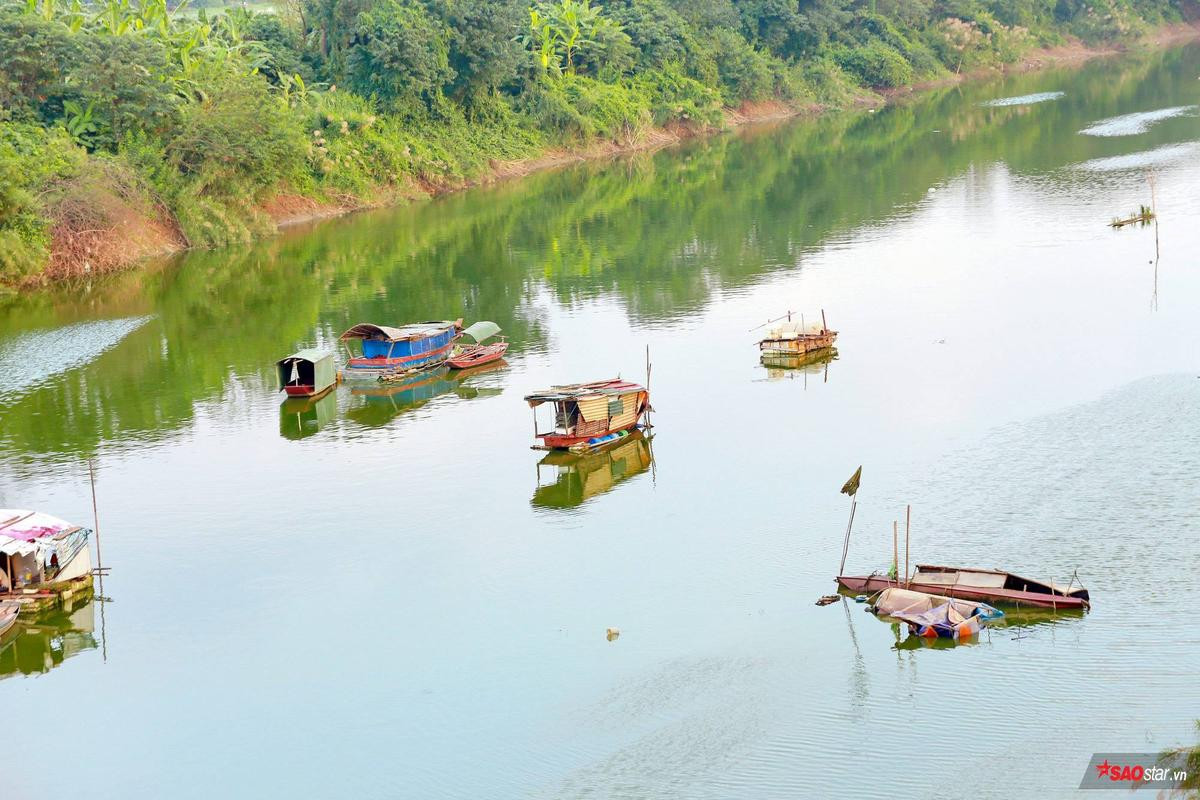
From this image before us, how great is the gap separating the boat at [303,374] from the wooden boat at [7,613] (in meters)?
12.8

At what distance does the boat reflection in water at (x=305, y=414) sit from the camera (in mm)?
31891

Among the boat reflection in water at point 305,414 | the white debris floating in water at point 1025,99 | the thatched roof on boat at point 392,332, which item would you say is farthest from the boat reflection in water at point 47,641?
the white debris floating in water at point 1025,99

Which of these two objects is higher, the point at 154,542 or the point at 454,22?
the point at 454,22

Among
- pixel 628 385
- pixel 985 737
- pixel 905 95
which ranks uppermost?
pixel 905 95

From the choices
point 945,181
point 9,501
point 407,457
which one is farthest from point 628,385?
point 945,181

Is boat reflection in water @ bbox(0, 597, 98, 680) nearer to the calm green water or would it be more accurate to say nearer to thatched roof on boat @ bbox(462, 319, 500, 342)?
the calm green water

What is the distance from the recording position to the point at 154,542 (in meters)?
25.2

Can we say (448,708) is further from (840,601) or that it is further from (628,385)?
(628,385)

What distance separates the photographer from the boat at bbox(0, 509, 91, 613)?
22.1 m

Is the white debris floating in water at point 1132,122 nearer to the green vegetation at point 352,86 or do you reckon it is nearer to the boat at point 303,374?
the green vegetation at point 352,86

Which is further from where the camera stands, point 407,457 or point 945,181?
point 945,181

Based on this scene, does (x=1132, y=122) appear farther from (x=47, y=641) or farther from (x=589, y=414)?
(x=47, y=641)

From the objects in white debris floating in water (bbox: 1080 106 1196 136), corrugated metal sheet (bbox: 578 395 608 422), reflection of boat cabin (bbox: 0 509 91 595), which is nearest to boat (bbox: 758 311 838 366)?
corrugated metal sheet (bbox: 578 395 608 422)

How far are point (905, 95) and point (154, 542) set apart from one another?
261 feet
